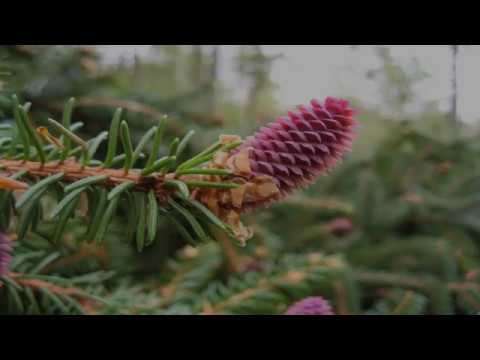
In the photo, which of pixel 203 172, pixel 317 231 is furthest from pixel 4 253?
pixel 317 231

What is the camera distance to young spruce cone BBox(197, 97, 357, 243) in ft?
1.18

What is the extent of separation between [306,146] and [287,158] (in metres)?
0.02

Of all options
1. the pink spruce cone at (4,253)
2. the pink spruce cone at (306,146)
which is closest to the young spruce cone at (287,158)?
the pink spruce cone at (306,146)

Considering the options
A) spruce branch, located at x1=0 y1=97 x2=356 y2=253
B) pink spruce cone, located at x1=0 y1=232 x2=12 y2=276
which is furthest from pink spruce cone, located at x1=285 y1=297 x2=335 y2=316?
pink spruce cone, located at x1=0 y1=232 x2=12 y2=276

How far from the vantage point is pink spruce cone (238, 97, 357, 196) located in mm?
361

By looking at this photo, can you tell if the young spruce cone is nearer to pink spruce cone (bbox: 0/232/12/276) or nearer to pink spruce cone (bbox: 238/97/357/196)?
pink spruce cone (bbox: 238/97/357/196)

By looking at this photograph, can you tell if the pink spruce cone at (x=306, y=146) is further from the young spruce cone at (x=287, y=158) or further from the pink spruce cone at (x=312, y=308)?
the pink spruce cone at (x=312, y=308)

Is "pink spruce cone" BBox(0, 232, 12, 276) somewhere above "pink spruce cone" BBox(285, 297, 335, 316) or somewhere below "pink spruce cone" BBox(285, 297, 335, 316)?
above

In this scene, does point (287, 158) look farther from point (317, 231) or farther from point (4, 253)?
point (317, 231)

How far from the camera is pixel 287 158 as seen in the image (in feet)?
1.19
